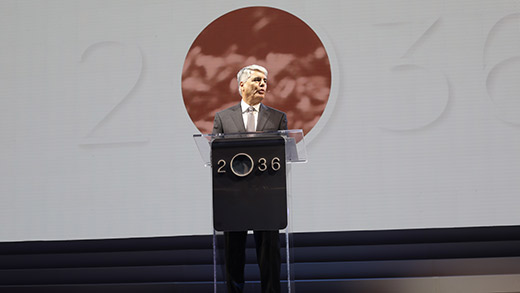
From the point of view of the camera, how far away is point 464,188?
365 cm

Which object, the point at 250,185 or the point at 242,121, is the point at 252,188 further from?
the point at 242,121

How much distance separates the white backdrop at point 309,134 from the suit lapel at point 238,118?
1.49m

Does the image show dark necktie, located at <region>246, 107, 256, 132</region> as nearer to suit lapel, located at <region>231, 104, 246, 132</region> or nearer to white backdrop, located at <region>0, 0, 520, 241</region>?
suit lapel, located at <region>231, 104, 246, 132</region>

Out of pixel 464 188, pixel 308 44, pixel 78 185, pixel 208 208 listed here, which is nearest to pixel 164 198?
pixel 208 208

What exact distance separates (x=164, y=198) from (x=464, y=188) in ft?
7.26

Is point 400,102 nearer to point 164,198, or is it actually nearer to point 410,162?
point 410,162

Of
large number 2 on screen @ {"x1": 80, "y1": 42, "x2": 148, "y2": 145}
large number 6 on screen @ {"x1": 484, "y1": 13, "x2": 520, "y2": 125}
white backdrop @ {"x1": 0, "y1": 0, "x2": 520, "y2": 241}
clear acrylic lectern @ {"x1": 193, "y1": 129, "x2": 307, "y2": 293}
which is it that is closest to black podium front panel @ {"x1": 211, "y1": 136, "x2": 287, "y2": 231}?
clear acrylic lectern @ {"x1": 193, "y1": 129, "x2": 307, "y2": 293}

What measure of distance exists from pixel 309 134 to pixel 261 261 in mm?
1840

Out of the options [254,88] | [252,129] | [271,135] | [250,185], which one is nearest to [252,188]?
[250,185]

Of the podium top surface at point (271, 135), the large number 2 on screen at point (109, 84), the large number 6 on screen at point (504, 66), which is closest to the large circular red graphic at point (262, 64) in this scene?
the large number 2 on screen at point (109, 84)

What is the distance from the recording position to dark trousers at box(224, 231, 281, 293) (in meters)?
2.06

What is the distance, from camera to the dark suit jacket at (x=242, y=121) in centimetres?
236

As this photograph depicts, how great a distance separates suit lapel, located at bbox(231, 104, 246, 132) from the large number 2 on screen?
5.88ft

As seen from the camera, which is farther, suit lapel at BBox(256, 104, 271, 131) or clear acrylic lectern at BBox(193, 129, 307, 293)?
suit lapel at BBox(256, 104, 271, 131)
